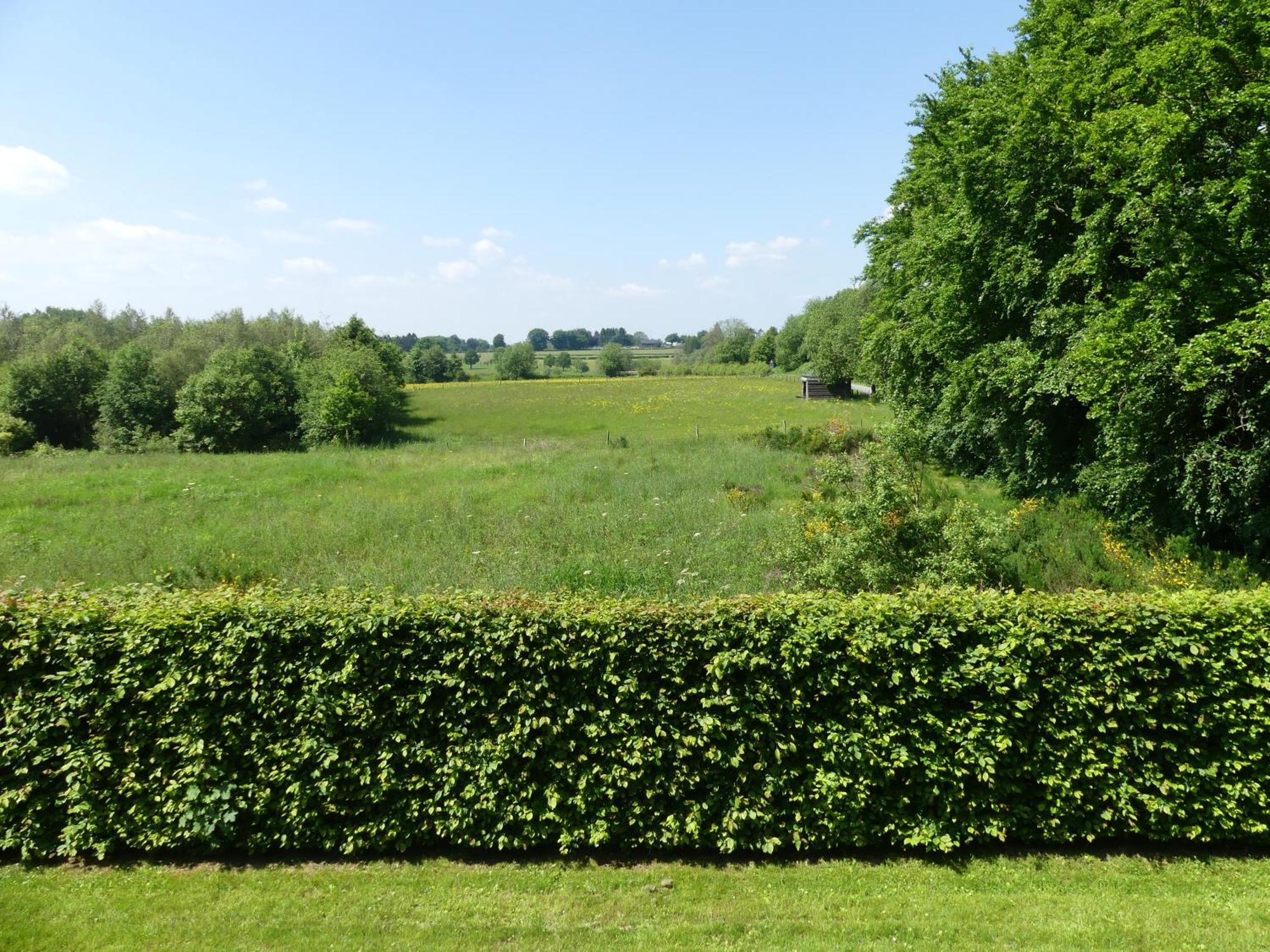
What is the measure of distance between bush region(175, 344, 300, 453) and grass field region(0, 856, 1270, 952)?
1666 inches

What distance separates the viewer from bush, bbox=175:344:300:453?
4281cm

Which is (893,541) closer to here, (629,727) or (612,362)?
(629,727)

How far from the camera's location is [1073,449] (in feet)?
63.1

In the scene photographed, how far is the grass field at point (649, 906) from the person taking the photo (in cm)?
560

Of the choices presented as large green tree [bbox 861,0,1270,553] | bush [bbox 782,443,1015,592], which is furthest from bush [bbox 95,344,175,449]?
large green tree [bbox 861,0,1270,553]

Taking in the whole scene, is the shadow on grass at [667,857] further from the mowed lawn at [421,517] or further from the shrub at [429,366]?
the shrub at [429,366]

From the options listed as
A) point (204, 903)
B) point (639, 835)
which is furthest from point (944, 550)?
point (204, 903)

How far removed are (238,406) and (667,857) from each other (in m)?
46.2

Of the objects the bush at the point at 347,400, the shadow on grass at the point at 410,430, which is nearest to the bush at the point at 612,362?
the shadow on grass at the point at 410,430

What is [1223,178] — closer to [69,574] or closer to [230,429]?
[69,574]

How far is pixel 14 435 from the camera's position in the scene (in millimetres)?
41656

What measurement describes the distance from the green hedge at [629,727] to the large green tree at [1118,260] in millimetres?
8169

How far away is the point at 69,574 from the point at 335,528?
642cm

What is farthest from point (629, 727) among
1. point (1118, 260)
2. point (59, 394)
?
point (59, 394)
